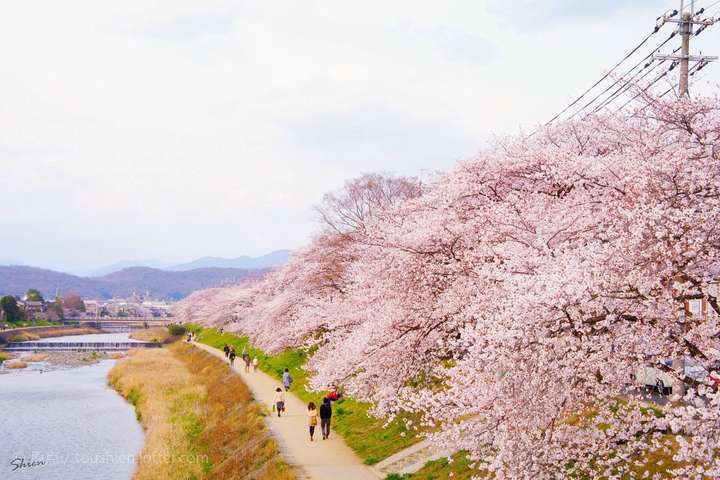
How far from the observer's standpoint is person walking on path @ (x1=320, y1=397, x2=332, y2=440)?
19.1m

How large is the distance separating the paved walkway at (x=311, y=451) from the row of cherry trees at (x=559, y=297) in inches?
92.7

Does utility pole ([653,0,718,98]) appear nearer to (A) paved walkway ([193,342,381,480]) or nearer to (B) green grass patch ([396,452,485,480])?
(B) green grass patch ([396,452,485,480])

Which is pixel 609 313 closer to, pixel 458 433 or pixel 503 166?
pixel 458 433

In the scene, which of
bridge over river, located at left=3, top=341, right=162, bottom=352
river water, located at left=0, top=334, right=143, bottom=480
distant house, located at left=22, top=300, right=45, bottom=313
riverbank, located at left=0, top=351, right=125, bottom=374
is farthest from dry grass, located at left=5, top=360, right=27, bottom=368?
distant house, located at left=22, top=300, right=45, bottom=313

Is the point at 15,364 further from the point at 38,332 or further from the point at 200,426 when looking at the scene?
the point at 38,332

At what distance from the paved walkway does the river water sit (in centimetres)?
581

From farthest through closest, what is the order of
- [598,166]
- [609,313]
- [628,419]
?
[598,166], [628,419], [609,313]

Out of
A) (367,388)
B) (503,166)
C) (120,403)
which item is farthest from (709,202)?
(120,403)

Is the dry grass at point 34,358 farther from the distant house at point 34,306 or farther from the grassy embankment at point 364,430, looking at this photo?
the distant house at point 34,306

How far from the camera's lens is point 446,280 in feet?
43.4

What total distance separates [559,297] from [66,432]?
94.7ft

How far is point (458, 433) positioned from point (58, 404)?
3501 cm

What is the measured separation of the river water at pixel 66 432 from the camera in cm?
2336

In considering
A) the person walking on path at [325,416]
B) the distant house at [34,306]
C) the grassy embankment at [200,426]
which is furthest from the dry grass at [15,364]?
the distant house at [34,306]
